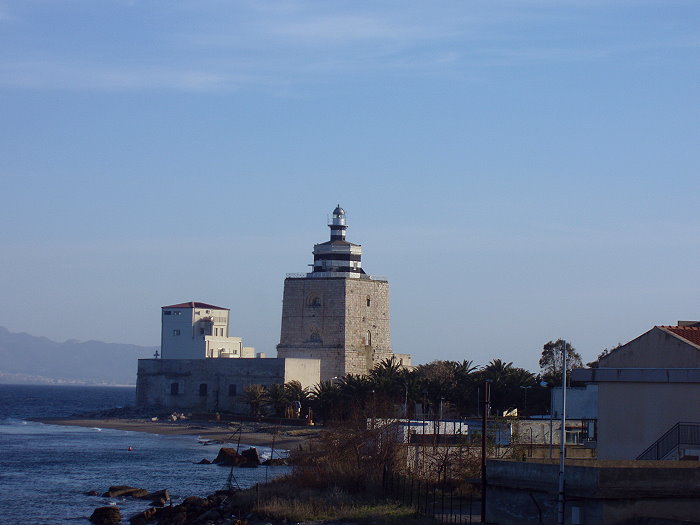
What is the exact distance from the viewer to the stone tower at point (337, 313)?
232 feet

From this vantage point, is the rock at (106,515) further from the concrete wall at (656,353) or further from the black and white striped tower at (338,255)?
the black and white striped tower at (338,255)

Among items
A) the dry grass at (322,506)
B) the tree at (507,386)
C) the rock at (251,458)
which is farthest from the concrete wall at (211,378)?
the dry grass at (322,506)

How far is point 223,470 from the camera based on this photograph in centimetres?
4594

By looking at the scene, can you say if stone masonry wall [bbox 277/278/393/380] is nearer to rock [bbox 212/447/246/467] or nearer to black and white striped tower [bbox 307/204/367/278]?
black and white striped tower [bbox 307/204/367/278]

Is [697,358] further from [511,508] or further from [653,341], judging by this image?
[511,508]

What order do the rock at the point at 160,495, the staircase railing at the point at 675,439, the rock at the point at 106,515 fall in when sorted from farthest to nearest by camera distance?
1. the rock at the point at 160,495
2. the rock at the point at 106,515
3. the staircase railing at the point at 675,439

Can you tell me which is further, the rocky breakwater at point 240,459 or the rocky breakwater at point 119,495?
the rocky breakwater at point 240,459

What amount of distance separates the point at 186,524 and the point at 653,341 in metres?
12.5

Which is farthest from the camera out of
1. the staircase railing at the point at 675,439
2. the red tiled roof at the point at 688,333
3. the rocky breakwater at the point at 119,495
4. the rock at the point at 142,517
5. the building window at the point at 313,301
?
the building window at the point at 313,301

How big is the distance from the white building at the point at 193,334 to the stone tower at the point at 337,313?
743cm

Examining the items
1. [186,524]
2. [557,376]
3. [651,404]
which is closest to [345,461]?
[186,524]

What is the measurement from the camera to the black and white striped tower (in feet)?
238

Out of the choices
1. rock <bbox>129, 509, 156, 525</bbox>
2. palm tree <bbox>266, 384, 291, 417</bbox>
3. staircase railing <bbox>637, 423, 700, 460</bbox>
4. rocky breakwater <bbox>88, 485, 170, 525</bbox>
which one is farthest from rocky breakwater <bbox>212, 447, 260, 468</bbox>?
staircase railing <bbox>637, 423, 700, 460</bbox>

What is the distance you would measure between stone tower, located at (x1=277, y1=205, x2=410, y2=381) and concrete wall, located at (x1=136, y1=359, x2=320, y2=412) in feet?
5.94
